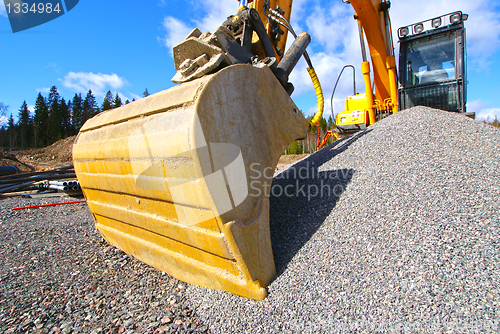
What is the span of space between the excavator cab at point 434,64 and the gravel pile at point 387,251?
11.6 feet

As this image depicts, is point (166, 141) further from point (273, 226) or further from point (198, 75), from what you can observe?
point (273, 226)

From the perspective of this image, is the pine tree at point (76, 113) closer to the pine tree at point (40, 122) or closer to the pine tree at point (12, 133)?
the pine tree at point (40, 122)

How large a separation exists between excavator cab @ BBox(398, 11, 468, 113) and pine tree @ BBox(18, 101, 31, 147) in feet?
170

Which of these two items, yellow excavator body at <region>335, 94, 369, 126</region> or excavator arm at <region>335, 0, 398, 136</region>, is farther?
yellow excavator body at <region>335, 94, 369, 126</region>

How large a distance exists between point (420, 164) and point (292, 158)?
44.7 feet

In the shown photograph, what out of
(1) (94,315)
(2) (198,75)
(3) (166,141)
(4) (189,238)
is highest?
(2) (198,75)

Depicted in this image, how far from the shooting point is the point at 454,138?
10.9ft

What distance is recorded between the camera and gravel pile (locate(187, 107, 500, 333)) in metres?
1.53

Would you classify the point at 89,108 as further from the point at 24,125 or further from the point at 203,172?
the point at 203,172

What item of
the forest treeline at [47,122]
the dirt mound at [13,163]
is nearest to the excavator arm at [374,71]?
the dirt mound at [13,163]

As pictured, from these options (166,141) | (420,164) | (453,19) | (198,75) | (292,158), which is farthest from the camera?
(292,158)

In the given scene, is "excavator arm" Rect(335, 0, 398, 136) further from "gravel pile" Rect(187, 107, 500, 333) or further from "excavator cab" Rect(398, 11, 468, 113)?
"gravel pile" Rect(187, 107, 500, 333)

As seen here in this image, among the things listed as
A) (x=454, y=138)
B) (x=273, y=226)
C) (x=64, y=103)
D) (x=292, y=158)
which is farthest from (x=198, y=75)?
(x=64, y=103)

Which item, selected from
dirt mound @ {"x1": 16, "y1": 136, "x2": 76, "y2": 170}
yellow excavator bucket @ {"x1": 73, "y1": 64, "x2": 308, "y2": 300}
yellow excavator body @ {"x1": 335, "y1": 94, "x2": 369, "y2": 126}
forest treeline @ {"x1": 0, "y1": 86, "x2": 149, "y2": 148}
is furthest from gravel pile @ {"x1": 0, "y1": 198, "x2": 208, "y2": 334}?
forest treeline @ {"x1": 0, "y1": 86, "x2": 149, "y2": 148}
